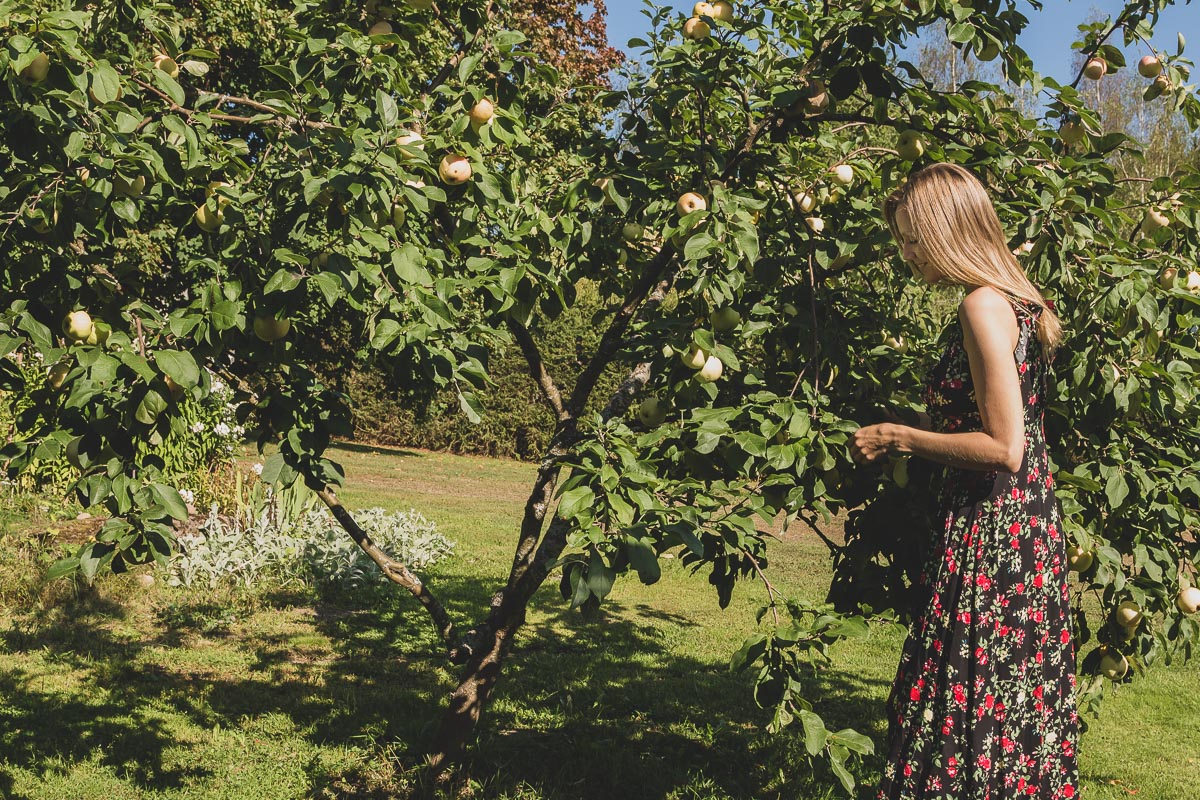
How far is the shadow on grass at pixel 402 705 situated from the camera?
10.7 feet

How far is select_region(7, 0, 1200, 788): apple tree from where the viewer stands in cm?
184

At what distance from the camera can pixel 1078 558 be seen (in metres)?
2.26

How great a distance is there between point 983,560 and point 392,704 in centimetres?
270

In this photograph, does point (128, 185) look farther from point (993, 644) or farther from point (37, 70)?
Result: point (993, 644)

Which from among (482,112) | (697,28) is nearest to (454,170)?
(482,112)

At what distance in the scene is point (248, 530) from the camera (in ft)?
19.5

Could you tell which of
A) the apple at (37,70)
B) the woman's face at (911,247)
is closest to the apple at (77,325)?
the apple at (37,70)

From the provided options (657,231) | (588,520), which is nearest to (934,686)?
(588,520)

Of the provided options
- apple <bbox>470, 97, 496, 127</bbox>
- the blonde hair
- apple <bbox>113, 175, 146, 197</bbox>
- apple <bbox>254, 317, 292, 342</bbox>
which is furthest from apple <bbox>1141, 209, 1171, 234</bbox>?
apple <bbox>113, 175, 146, 197</bbox>

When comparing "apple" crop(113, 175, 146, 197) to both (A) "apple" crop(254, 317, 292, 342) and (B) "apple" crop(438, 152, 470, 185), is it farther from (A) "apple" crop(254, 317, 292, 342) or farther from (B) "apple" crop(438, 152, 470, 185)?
(B) "apple" crop(438, 152, 470, 185)

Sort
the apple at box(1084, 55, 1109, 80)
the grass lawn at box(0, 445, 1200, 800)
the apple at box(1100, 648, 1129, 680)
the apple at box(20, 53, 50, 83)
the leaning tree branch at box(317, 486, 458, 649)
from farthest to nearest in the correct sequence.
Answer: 1. the grass lawn at box(0, 445, 1200, 800)
2. the leaning tree branch at box(317, 486, 458, 649)
3. the apple at box(1100, 648, 1129, 680)
4. the apple at box(1084, 55, 1109, 80)
5. the apple at box(20, 53, 50, 83)

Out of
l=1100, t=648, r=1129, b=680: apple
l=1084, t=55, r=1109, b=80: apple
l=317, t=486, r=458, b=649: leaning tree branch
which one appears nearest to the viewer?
l=1084, t=55, r=1109, b=80: apple

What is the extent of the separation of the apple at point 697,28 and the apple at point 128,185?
129cm

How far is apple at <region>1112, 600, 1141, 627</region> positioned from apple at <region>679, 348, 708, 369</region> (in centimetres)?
120
